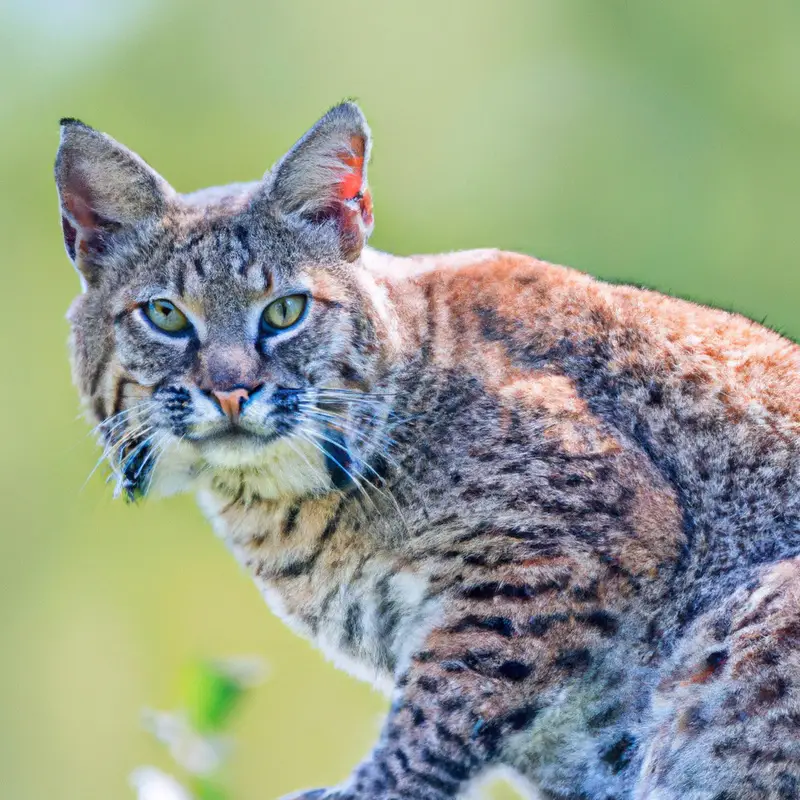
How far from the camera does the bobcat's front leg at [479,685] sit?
16.6ft

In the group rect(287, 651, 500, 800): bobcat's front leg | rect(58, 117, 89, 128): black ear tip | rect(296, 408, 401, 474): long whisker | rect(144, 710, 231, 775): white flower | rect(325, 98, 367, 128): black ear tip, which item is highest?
rect(58, 117, 89, 128): black ear tip

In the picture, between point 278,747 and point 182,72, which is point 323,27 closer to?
point 182,72

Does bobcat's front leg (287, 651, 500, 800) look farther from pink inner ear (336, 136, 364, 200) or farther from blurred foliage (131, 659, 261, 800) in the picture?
pink inner ear (336, 136, 364, 200)

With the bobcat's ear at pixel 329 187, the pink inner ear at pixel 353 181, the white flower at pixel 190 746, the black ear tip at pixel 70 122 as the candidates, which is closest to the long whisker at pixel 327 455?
the bobcat's ear at pixel 329 187

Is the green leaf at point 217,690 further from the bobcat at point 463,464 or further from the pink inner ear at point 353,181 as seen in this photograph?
the pink inner ear at point 353,181

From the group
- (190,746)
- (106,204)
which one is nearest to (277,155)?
(106,204)

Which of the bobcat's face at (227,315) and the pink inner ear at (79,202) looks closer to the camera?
the bobcat's face at (227,315)

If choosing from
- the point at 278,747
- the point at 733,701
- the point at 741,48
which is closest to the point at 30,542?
the point at 278,747

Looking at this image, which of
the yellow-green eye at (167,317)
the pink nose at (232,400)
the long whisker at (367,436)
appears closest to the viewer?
the pink nose at (232,400)

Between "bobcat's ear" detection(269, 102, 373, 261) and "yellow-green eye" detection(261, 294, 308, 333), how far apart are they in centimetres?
37

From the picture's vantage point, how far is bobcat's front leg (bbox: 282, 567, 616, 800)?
5.07 metres

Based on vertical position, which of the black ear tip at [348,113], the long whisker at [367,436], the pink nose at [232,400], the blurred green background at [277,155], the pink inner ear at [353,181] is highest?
the blurred green background at [277,155]

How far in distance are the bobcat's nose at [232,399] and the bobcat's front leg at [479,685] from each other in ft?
3.90

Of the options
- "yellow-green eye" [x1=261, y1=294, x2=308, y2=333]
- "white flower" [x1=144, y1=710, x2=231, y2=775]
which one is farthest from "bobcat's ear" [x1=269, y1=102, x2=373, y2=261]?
"white flower" [x1=144, y1=710, x2=231, y2=775]
